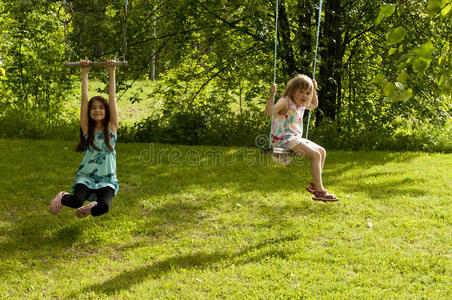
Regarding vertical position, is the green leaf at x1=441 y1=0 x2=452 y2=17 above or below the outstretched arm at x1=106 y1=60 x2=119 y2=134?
above

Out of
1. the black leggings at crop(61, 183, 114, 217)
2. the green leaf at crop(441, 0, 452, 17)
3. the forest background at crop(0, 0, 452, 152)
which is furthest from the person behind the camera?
the forest background at crop(0, 0, 452, 152)

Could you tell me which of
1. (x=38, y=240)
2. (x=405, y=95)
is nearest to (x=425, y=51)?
(x=405, y=95)

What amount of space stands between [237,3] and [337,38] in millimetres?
2319

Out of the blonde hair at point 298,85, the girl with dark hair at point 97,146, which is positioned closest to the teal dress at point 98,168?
the girl with dark hair at point 97,146

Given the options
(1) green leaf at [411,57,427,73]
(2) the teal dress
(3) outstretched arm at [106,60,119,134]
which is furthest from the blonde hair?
(1) green leaf at [411,57,427,73]

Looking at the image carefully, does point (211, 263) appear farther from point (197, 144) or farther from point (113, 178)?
point (197, 144)

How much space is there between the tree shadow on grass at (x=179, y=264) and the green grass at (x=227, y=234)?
1cm

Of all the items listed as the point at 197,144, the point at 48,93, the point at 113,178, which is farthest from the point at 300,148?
the point at 48,93

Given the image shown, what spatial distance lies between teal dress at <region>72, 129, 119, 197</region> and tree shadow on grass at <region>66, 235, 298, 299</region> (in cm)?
88

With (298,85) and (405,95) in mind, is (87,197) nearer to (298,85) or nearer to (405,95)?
(298,85)

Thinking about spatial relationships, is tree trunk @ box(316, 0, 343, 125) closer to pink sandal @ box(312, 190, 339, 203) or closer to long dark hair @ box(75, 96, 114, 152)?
pink sandal @ box(312, 190, 339, 203)

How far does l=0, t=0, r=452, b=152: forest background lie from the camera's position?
9766 millimetres

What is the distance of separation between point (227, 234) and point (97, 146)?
175cm

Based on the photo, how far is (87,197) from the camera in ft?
15.6
